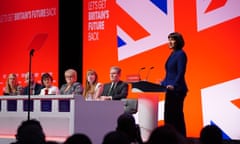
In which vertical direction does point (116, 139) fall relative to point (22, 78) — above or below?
below

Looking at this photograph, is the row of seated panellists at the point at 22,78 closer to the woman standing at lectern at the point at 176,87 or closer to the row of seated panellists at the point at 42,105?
the row of seated panellists at the point at 42,105

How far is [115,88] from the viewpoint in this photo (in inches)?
249

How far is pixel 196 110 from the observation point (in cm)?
715

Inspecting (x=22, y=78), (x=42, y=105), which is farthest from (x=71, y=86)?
(x=22, y=78)

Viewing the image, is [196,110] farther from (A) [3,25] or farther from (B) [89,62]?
(A) [3,25]

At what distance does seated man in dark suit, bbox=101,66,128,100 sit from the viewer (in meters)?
6.25

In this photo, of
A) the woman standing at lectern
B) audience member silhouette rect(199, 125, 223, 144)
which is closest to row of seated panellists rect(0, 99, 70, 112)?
the woman standing at lectern

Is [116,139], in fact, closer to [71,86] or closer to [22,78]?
[71,86]

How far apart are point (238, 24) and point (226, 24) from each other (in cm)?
20

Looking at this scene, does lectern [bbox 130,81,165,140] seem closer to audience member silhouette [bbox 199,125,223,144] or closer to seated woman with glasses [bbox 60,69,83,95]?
seated woman with glasses [bbox 60,69,83,95]

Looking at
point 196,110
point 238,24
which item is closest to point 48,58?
point 196,110

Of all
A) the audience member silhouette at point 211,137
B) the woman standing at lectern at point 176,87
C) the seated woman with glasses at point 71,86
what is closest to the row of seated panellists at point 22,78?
the seated woman with glasses at point 71,86

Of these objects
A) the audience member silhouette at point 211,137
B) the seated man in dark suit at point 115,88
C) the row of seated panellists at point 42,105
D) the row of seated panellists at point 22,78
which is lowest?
the audience member silhouette at point 211,137

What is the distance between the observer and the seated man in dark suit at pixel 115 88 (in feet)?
20.5
